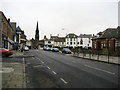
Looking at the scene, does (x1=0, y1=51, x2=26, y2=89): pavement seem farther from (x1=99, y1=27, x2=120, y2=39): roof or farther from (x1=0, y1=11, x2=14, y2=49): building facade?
(x1=99, y1=27, x2=120, y2=39): roof

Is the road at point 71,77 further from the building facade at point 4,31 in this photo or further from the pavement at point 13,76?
the building facade at point 4,31

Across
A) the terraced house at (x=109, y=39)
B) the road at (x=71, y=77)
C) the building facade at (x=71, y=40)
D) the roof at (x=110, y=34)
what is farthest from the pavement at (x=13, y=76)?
the building facade at (x=71, y=40)

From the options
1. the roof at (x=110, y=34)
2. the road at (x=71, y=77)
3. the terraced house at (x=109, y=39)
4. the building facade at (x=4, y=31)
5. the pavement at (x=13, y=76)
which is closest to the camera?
the pavement at (x=13, y=76)

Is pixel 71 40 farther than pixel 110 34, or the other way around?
pixel 71 40

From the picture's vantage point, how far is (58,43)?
428ft

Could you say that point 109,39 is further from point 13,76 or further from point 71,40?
point 71,40

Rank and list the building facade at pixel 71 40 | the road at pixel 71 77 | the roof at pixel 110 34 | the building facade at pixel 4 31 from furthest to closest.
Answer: the building facade at pixel 71 40 < the roof at pixel 110 34 < the building facade at pixel 4 31 < the road at pixel 71 77

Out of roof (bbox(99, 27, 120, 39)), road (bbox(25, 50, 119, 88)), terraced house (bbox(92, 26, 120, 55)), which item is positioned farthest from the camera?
roof (bbox(99, 27, 120, 39))

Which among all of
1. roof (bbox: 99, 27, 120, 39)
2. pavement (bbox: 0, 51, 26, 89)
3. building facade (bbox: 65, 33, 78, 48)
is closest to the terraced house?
roof (bbox: 99, 27, 120, 39)

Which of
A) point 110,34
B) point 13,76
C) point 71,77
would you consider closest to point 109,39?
point 110,34

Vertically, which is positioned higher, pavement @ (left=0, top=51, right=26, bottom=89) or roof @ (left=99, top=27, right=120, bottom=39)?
roof @ (left=99, top=27, right=120, bottom=39)

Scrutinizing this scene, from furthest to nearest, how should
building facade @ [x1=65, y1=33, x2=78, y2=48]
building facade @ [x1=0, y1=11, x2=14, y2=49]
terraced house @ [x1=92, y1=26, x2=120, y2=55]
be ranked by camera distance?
building facade @ [x1=65, y1=33, x2=78, y2=48] < terraced house @ [x1=92, y1=26, x2=120, y2=55] < building facade @ [x1=0, y1=11, x2=14, y2=49]

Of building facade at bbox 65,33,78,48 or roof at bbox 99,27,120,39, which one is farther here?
building facade at bbox 65,33,78,48

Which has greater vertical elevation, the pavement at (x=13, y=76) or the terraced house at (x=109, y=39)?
the terraced house at (x=109, y=39)
